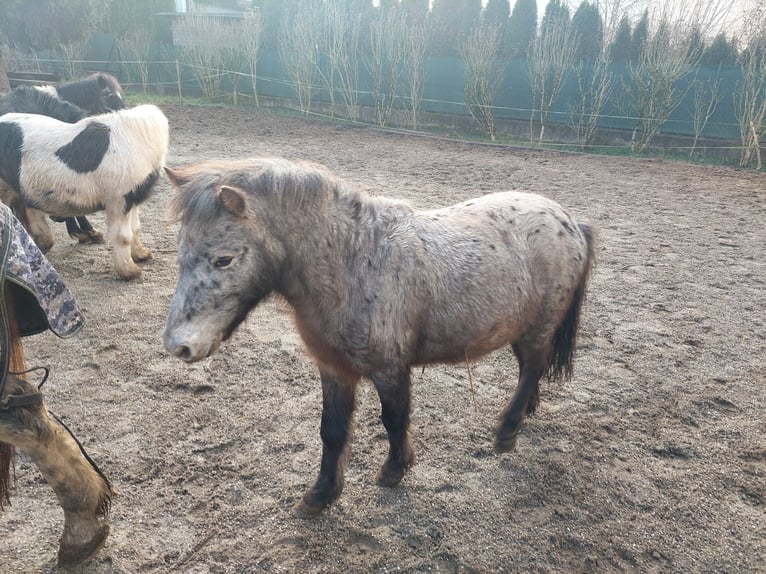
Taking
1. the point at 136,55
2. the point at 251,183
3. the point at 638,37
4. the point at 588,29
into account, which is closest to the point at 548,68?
the point at 588,29

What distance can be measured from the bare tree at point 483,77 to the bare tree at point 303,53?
4702 millimetres

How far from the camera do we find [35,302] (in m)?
1.86

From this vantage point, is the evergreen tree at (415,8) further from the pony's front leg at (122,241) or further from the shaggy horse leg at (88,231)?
the pony's front leg at (122,241)

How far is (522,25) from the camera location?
608 inches

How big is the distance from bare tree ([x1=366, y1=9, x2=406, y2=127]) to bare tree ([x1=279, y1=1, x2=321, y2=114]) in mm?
1814

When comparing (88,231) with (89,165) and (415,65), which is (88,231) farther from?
(415,65)

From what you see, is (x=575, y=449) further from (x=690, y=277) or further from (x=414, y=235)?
(x=690, y=277)

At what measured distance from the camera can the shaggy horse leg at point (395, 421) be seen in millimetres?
2250

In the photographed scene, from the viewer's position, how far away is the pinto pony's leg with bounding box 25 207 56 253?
5.02m

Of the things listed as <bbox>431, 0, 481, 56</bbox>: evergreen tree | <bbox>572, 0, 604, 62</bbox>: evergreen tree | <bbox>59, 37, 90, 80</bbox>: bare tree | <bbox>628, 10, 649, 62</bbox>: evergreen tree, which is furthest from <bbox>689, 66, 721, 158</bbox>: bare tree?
<bbox>59, 37, 90, 80</bbox>: bare tree

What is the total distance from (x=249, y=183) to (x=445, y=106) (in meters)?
13.8

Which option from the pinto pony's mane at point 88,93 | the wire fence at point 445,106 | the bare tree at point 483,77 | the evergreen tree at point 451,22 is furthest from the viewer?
the evergreen tree at point 451,22

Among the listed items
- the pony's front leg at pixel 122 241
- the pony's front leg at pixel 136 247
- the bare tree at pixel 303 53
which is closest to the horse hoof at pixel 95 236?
the pony's front leg at pixel 136 247

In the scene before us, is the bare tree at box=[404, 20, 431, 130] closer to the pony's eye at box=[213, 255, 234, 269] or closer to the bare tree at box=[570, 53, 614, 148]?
the bare tree at box=[570, 53, 614, 148]
